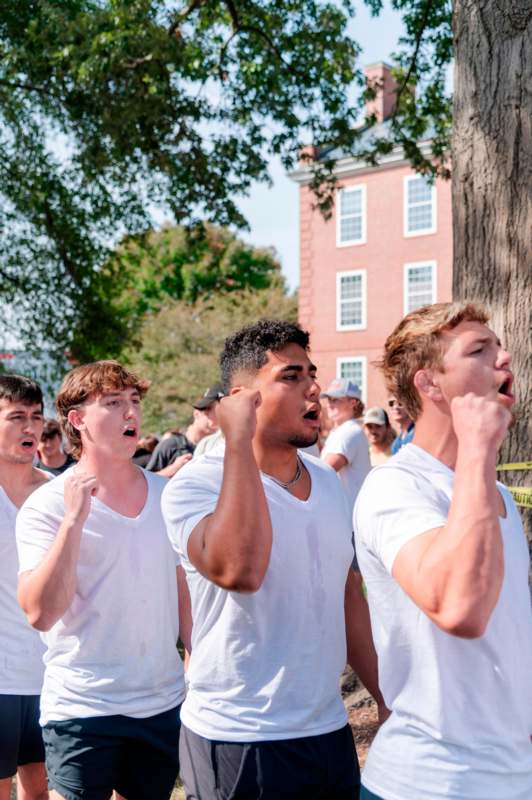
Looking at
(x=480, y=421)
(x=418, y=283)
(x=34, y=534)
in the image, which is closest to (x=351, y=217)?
(x=418, y=283)

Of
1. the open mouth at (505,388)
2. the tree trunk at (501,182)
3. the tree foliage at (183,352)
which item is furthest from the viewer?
the tree foliage at (183,352)

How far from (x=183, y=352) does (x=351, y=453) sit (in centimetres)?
3585

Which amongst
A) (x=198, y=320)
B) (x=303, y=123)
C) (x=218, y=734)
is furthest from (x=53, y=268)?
(x=198, y=320)

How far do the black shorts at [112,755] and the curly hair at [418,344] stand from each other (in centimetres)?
172

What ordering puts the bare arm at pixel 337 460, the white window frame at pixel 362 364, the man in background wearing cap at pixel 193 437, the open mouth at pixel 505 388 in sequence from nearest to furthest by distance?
1. the open mouth at pixel 505 388
2. the bare arm at pixel 337 460
3. the man in background wearing cap at pixel 193 437
4. the white window frame at pixel 362 364

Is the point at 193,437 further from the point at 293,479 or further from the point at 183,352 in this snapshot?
the point at 183,352

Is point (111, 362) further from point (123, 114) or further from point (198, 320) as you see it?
point (198, 320)

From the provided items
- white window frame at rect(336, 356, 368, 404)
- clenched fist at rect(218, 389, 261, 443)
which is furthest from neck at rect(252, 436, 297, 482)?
white window frame at rect(336, 356, 368, 404)

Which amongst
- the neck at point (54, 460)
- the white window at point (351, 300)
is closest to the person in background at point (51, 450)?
the neck at point (54, 460)

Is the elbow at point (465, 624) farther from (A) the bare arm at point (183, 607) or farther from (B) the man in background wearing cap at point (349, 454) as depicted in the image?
(B) the man in background wearing cap at point (349, 454)

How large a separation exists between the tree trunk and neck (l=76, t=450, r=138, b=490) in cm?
199

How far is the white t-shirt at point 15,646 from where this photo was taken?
13.4ft

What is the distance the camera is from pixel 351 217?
125ft

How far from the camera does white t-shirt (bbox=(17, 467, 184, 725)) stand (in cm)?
346
